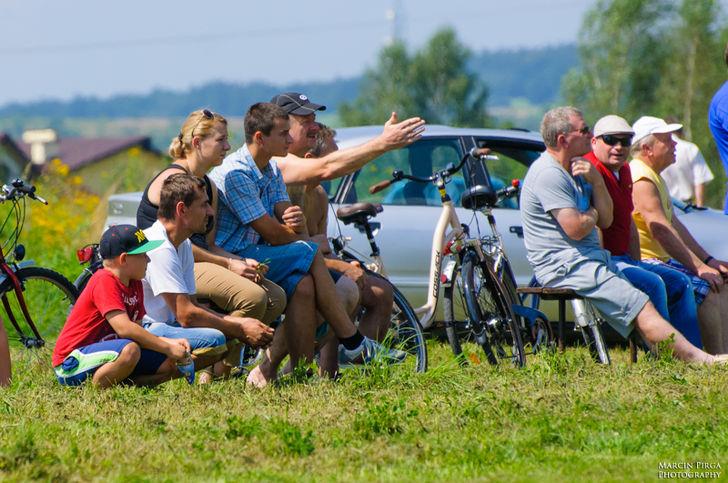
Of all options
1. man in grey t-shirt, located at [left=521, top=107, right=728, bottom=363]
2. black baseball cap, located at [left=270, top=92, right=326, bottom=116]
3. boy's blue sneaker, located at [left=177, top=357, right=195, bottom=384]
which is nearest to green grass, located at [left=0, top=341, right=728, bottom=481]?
boy's blue sneaker, located at [left=177, top=357, right=195, bottom=384]

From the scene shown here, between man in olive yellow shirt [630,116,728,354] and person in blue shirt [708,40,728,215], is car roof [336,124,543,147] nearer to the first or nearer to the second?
man in olive yellow shirt [630,116,728,354]

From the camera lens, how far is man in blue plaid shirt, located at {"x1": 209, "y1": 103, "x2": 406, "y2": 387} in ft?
24.0

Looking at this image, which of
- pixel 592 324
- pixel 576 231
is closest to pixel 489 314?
pixel 592 324

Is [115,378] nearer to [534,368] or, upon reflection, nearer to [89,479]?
[89,479]

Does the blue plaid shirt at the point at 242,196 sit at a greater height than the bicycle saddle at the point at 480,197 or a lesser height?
greater

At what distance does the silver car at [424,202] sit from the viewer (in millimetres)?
9602

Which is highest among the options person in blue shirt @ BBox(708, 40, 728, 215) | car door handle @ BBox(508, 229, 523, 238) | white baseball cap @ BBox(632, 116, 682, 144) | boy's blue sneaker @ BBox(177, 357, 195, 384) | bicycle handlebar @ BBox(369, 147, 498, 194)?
person in blue shirt @ BBox(708, 40, 728, 215)

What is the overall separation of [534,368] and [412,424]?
1.62 m

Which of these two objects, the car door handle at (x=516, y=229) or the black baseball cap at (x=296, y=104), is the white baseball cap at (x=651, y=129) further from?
the black baseball cap at (x=296, y=104)

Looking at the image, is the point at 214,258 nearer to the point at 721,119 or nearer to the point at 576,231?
the point at 576,231

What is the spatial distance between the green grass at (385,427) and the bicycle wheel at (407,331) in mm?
663

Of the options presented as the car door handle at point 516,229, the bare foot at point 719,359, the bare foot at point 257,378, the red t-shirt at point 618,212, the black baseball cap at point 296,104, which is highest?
the black baseball cap at point 296,104

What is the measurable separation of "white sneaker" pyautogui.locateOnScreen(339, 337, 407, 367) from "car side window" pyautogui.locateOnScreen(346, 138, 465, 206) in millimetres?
2307

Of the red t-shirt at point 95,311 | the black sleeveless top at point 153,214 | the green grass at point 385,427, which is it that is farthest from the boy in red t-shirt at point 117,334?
the black sleeveless top at point 153,214
